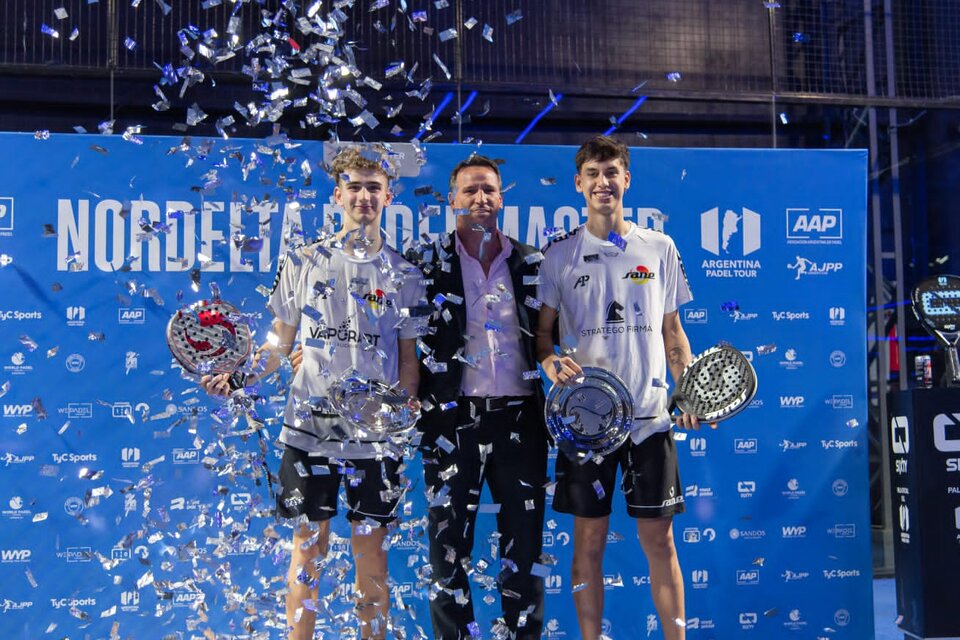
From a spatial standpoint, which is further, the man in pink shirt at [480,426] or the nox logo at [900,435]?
the nox logo at [900,435]

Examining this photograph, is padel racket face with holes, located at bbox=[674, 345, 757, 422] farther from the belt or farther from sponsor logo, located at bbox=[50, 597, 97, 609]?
sponsor logo, located at bbox=[50, 597, 97, 609]

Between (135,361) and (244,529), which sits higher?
(135,361)

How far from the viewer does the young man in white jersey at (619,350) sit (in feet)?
10.6

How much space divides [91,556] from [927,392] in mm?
3543

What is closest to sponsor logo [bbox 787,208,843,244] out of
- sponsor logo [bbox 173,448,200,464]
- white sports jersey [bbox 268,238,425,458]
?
white sports jersey [bbox 268,238,425,458]

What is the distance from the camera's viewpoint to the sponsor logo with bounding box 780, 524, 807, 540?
4.09 meters

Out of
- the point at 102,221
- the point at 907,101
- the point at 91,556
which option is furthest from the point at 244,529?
the point at 907,101

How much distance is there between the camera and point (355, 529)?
323 centimetres

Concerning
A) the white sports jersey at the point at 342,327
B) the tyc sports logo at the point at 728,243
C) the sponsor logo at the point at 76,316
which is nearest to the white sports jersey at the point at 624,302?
the white sports jersey at the point at 342,327

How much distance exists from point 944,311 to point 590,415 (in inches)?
71.5

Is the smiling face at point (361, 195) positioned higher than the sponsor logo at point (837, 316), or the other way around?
the smiling face at point (361, 195)

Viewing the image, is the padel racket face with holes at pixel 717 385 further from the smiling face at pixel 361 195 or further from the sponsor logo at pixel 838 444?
the smiling face at pixel 361 195

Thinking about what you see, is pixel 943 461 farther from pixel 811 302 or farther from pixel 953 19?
pixel 953 19

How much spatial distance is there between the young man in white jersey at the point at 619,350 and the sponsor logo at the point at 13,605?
7.35 feet
